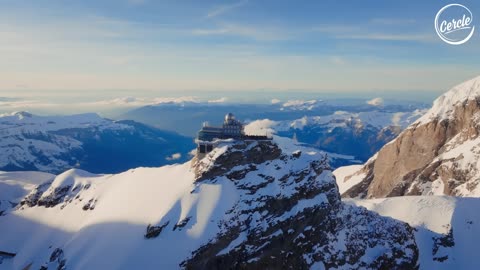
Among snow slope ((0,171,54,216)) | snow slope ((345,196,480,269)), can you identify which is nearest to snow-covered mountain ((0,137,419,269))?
snow slope ((345,196,480,269))

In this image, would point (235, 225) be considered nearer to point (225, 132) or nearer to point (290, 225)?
point (290, 225)

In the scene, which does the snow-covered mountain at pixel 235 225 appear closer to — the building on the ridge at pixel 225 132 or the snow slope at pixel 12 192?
the building on the ridge at pixel 225 132

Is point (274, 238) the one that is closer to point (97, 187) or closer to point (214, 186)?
point (214, 186)

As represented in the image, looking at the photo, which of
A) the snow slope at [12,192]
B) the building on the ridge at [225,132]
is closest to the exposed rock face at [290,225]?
the building on the ridge at [225,132]

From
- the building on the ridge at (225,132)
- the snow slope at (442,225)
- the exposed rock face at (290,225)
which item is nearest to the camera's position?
the exposed rock face at (290,225)

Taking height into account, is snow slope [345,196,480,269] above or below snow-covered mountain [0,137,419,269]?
below

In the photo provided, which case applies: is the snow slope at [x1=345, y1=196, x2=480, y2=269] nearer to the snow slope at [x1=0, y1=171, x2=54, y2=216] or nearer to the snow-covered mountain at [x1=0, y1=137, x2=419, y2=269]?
the snow-covered mountain at [x1=0, y1=137, x2=419, y2=269]
